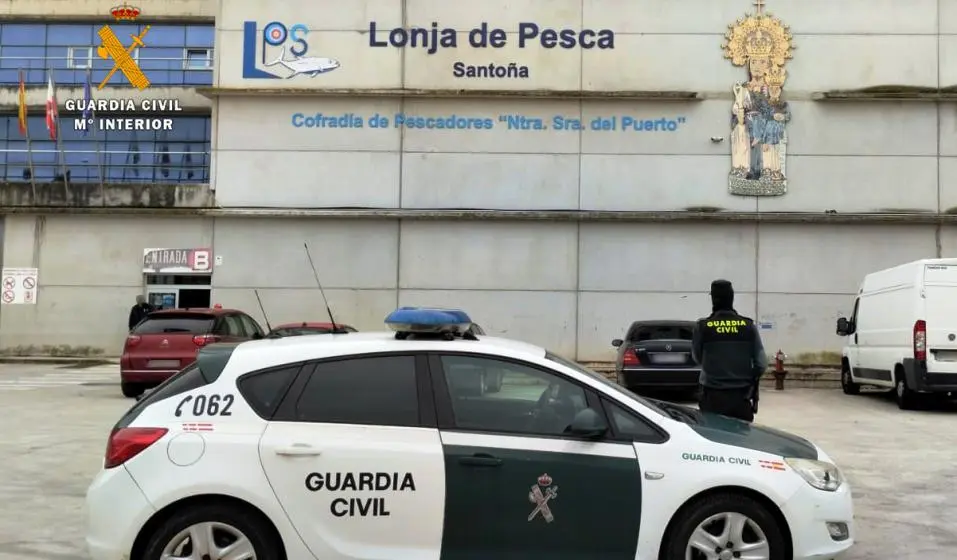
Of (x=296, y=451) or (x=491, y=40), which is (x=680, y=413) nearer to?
(x=296, y=451)

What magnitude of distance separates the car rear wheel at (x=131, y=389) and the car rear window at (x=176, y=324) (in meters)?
0.91

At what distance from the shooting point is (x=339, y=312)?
2002 cm

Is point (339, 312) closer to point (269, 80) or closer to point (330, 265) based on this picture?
point (330, 265)

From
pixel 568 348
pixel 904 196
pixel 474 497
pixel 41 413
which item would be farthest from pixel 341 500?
pixel 904 196

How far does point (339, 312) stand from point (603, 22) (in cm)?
992

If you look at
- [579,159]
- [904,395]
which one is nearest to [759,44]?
[579,159]

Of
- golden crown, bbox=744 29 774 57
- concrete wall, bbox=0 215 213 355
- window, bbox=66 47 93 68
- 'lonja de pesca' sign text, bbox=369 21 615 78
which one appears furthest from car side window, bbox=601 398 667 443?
window, bbox=66 47 93 68

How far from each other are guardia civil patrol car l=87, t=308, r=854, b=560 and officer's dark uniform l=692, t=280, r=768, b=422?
1811 mm

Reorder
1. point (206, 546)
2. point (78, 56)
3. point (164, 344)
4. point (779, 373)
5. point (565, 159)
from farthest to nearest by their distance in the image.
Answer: point (78, 56) < point (565, 159) < point (779, 373) < point (164, 344) < point (206, 546)

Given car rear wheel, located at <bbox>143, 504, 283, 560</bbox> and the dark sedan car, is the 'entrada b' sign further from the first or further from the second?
car rear wheel, located at <bbox>143, 504, 283, 560</bbox>

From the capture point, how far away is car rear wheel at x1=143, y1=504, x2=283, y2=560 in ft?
13.3

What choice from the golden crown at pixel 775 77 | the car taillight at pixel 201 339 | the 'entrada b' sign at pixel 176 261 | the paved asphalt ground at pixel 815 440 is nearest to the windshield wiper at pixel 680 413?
the paved asphalt ground at pixel 815 440

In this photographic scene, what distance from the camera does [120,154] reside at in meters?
29.2

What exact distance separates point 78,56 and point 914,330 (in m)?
28.8
